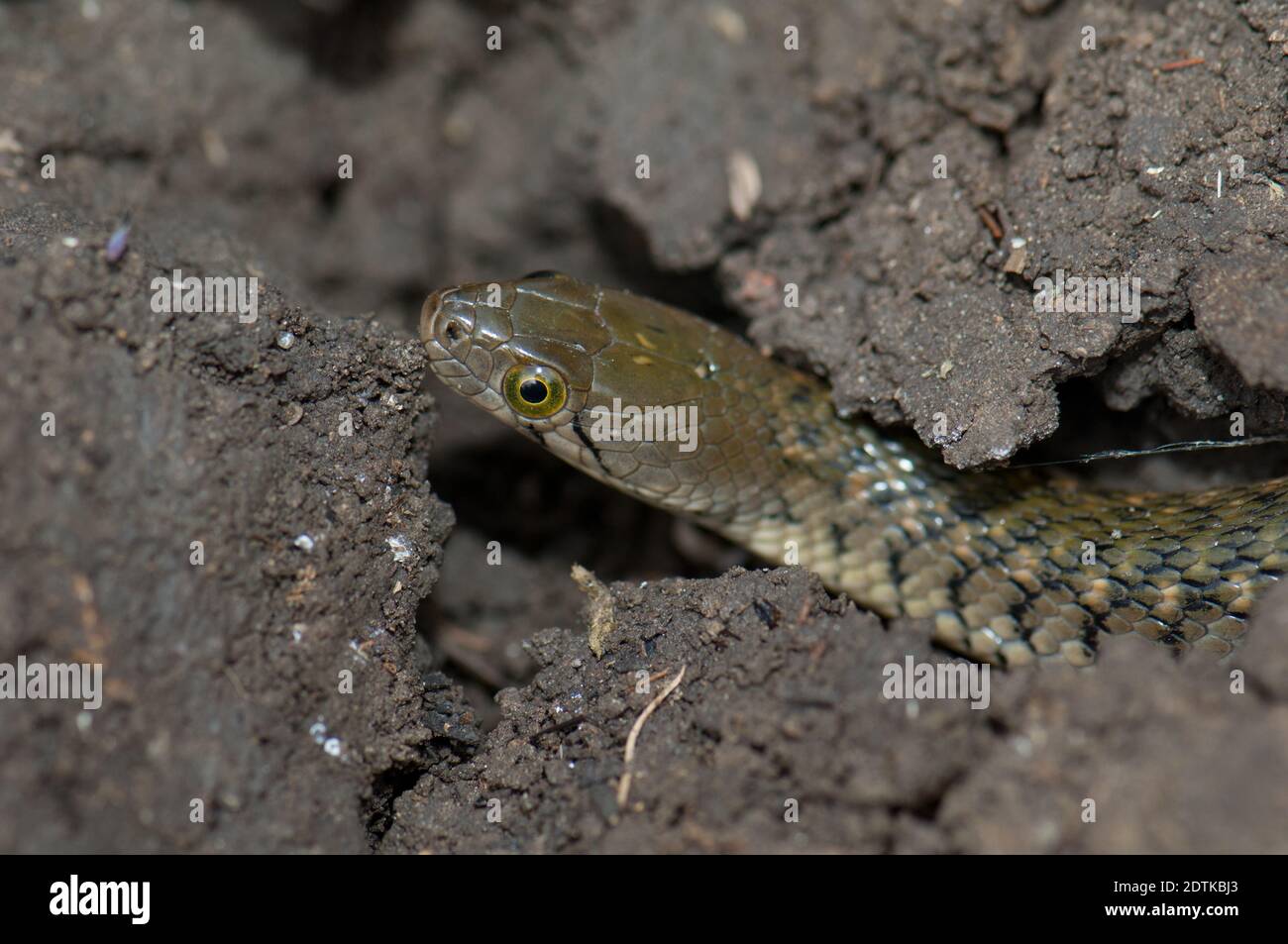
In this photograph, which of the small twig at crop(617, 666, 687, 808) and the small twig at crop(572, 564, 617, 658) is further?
the small twig at crop(572, 564, 617, 658)

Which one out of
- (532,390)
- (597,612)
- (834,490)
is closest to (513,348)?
(532,390)

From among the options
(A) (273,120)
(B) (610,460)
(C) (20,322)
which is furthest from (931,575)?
(A) (273,120)

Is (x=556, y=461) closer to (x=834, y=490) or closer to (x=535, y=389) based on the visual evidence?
(x=535, y=389)

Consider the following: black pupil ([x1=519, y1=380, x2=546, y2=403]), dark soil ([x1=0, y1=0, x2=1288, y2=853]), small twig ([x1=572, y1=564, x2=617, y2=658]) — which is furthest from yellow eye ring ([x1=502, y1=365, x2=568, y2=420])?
small twig ([x1=572, y1=564, x2=617, y2=658])

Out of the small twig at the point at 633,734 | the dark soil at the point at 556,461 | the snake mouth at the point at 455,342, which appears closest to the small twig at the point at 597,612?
the dark soil at the point at 556,461

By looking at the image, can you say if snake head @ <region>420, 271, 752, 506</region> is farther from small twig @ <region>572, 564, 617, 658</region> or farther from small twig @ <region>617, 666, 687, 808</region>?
small twig @ <region>617, 666, 687, 808</region>

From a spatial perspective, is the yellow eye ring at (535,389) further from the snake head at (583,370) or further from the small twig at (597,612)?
the small twig at (597,612)

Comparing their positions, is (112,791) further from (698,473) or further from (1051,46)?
(1051,46)
